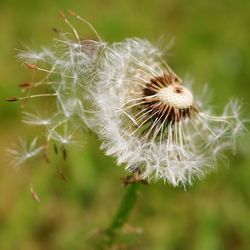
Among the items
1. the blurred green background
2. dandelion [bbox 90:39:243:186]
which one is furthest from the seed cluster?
the blurred green background

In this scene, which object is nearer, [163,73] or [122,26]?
[163,73]

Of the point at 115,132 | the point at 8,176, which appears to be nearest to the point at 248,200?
the point at 8,176

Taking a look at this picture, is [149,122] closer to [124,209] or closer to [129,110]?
[129,110]

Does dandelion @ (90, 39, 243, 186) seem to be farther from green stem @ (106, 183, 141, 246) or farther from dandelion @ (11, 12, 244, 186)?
green stem @ (106, 183, 141, 246)

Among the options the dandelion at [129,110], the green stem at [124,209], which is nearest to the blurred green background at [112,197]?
the green stem at [124,209]

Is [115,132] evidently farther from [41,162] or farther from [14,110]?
[14,110]

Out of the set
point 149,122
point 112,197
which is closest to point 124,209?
point 149,122

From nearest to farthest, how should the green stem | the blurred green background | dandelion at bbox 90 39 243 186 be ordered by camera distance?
dandelion at bbox 90 39 243 186, the green stem, the blurred green background
